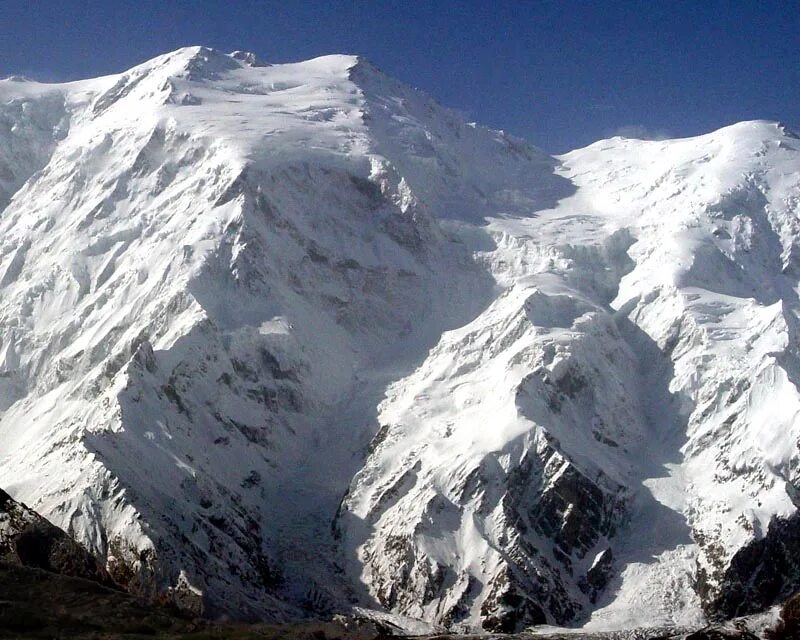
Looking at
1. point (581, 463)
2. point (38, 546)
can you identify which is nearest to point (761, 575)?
point (581, 463)

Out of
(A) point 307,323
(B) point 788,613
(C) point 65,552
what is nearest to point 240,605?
(C) point 65,552

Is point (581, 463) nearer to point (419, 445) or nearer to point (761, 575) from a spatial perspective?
point (419, 445)

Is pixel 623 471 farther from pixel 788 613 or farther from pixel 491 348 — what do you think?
pixel 788 613

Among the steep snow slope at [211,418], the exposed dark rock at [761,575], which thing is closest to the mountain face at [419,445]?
the exposed dark rock at [761,575]

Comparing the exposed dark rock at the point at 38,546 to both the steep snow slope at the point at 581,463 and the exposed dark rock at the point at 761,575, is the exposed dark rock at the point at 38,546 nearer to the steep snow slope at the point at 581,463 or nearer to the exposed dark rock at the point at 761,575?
the steep snow slope at the point at 581,463

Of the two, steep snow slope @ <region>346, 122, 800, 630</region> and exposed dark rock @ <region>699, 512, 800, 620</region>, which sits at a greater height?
steep snow slope @ <region>346, 122, 800, 630</region>

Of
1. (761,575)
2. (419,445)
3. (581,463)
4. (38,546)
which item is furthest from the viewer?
(419,445)

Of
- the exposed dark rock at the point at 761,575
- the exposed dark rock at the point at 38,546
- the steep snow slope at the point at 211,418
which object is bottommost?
the exposed dark rock at the point at 761,575

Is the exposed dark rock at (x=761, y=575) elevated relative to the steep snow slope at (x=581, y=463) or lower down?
lower down

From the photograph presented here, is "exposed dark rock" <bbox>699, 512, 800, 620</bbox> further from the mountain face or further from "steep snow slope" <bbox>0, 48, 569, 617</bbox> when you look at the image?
"steep snow slope" <bbox>0, 48, 569, 617</bbox>

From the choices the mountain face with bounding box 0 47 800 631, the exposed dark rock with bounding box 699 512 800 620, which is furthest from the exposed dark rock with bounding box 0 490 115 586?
the exposed dark rock with bounding box 699 512 800 620

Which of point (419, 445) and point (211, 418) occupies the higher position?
point (211, 418)
